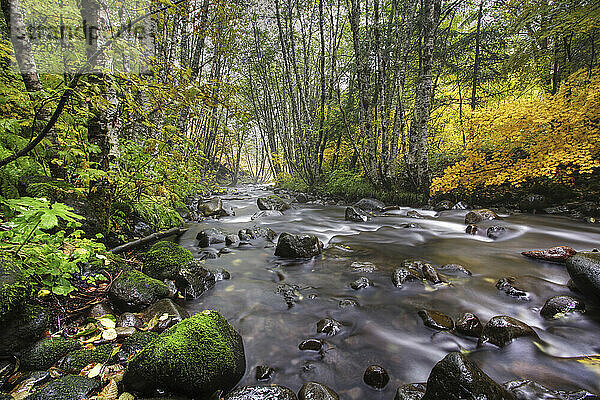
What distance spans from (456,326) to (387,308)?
836 mm

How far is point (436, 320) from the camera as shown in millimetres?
3072

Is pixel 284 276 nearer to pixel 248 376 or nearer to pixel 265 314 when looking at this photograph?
pixel 265 314

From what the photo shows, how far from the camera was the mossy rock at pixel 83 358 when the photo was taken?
204cm

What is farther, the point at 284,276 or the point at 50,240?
the point at 284,276

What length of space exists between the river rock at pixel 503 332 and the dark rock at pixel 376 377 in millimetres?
1185

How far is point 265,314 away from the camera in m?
3.51

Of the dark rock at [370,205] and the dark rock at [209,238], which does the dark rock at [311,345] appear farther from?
the dark rock at [370,205]

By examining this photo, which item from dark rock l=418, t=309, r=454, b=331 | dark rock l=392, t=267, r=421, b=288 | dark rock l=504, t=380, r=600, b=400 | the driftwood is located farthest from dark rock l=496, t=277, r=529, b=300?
the driftwood

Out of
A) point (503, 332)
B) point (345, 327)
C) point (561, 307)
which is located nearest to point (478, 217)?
point (561, 307)

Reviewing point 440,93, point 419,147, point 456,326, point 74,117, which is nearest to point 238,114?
point 74,117

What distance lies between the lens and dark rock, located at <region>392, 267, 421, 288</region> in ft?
13.1

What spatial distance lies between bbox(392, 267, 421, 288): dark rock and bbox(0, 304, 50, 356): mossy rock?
14.1 ft

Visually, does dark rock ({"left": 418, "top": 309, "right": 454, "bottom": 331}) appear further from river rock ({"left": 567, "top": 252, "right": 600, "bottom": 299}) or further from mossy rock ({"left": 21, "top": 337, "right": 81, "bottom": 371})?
mossy rock ({"left": 21, "top": 337, "right": 81, "bottom": 371})

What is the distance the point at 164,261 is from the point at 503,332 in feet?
15.1
